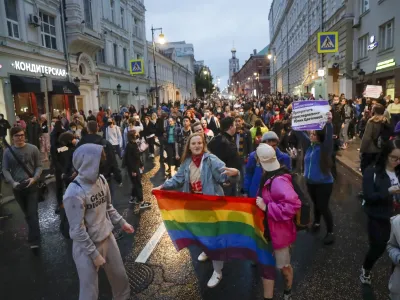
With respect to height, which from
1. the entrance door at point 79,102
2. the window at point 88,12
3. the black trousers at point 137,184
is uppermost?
the window at point 88,12

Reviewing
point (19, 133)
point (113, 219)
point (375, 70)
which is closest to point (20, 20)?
point (19, 133)

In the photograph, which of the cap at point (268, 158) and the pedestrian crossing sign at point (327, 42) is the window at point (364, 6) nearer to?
the pedestrian crossing sign at point (327, 42)

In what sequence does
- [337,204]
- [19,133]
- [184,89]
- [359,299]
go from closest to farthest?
[359,299] < [19,133] < [337,204] < [184,89]

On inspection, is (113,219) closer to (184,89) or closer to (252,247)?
(252,247)

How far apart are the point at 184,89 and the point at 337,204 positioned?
69.0 metres

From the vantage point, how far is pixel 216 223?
386 centimetres

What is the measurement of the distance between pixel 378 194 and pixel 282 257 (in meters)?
1.24

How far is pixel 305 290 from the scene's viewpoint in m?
3.85

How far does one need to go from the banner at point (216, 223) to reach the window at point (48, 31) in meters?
19.3

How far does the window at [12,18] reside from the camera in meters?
16.8

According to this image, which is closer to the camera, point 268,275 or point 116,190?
point 268,275

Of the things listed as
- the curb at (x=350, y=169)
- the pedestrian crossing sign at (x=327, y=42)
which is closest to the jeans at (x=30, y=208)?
the curb at (x=350, y=169)

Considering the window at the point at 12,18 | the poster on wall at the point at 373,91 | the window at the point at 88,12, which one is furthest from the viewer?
the window at the point at 88,12

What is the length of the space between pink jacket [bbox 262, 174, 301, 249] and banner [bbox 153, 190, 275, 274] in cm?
29
